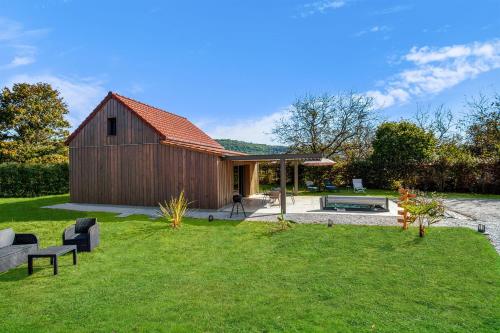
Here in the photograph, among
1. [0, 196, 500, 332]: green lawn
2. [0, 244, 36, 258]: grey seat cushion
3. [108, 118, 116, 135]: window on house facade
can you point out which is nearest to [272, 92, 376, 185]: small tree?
[108, 118, 116, 135]: window on house facade

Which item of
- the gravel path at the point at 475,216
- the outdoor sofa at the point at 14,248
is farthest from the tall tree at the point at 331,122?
the outdoor sofa at the point at 14,248

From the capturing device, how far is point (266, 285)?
17.7 ft

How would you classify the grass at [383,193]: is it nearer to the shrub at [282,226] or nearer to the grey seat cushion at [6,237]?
the shrub at [282,226]

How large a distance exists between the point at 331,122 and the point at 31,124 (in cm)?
3027

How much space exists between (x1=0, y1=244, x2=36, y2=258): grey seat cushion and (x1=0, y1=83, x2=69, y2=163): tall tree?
79.9 ft

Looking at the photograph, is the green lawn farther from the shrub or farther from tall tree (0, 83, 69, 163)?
tall tree (0, 83, 69, 163)

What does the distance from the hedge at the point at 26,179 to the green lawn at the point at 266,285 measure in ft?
52.7

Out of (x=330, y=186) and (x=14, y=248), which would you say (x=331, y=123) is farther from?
(x=14, y=248)

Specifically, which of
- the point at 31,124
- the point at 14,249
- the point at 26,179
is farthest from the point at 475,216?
the point at 31,124

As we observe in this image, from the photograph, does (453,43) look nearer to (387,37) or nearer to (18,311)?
(387,37)

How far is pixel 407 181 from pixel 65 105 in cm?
3458

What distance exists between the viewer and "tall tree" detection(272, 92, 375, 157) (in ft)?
90.5

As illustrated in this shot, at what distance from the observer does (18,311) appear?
446cm

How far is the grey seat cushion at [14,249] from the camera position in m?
6.17
